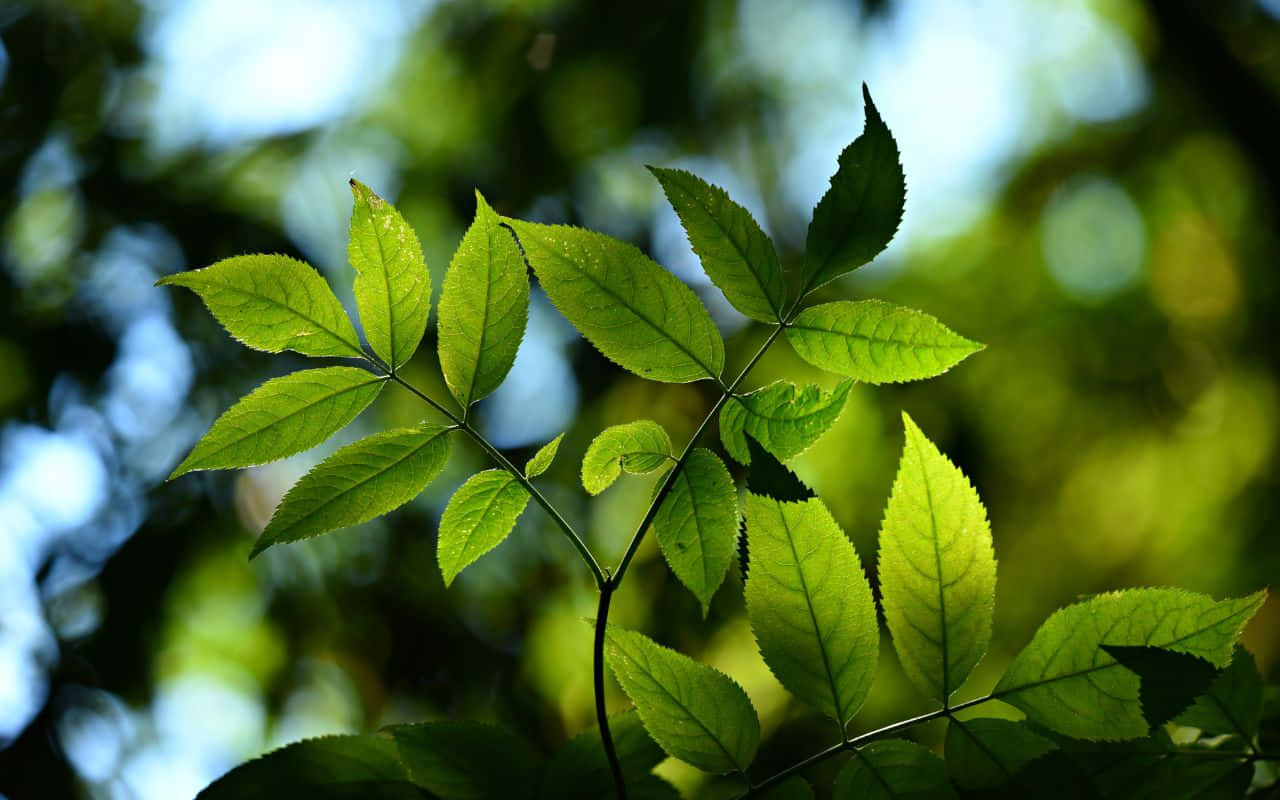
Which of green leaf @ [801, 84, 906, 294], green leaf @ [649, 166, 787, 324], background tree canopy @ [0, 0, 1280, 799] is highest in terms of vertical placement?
green leaf @ [801, 84, 906, 294]

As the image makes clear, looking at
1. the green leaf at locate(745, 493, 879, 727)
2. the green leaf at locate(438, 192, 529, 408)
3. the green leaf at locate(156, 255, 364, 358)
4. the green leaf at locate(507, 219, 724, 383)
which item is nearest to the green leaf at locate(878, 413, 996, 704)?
the green leaf at locate(745, 493, 879, 727)

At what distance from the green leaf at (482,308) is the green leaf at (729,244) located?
0.32ft

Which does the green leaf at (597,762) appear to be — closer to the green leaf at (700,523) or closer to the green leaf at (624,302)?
the green leaf at (700,523)

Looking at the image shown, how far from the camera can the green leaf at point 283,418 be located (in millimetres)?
510

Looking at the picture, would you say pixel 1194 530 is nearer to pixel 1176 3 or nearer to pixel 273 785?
pixel 1176 3

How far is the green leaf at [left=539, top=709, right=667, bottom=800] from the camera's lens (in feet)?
1.75

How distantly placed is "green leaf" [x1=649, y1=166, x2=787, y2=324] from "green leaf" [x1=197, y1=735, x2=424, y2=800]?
0.34 m

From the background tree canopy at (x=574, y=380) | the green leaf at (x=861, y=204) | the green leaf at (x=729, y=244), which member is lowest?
the background tree canopy at (x=574, y=380)

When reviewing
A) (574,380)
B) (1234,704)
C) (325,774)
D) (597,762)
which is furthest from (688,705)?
(574,380)

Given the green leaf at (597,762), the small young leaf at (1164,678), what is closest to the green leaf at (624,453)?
the green leaf at (597,762)

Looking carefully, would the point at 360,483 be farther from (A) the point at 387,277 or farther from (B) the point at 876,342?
(B) the point at 876,342

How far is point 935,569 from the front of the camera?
484 mm

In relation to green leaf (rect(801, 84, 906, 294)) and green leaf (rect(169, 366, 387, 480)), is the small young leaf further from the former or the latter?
A: green leaf (rect(169, 366, 387, 480))

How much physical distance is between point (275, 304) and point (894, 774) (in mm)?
446
